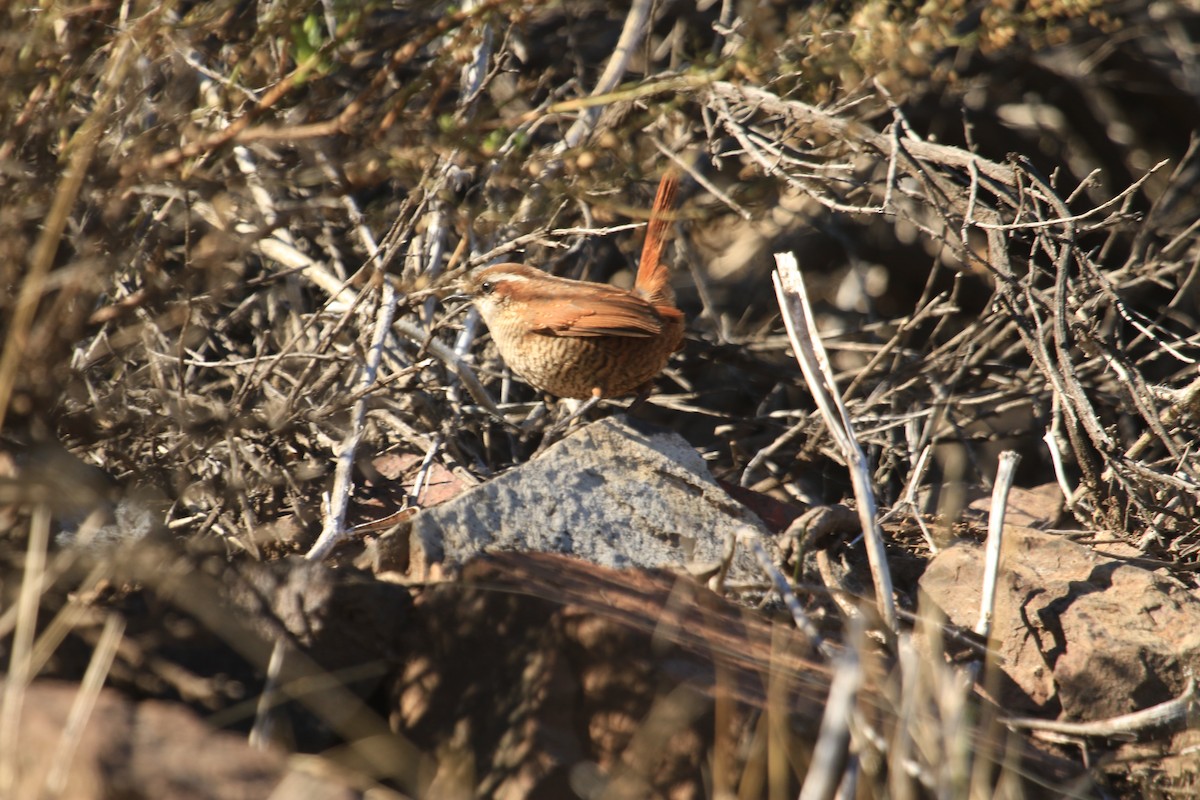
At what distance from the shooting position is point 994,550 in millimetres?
3332

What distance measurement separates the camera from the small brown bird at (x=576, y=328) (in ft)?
14.9

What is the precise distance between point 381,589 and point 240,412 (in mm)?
1151

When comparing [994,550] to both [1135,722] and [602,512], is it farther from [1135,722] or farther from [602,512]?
[602,512]

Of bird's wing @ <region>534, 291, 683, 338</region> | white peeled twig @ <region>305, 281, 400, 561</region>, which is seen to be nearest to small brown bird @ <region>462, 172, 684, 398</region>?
bird's wing @ <region>534, 291, 683, 338</region>

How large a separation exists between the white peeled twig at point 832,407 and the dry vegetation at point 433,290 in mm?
208

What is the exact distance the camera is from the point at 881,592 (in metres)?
3.20

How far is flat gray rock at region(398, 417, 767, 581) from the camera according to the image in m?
3.20

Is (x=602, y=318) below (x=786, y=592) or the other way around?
below

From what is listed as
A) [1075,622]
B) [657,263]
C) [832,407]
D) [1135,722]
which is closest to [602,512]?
[832,407]

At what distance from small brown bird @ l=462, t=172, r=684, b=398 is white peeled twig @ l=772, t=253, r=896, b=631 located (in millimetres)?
907

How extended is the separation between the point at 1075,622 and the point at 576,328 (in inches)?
82.3

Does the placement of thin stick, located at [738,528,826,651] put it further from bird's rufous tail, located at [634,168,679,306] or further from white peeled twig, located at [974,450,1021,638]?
bird's rufous tail, located at [634,168,679,306]

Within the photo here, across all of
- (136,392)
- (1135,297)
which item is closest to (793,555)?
(136,392)

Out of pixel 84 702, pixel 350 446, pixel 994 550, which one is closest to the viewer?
pixel 84 702
